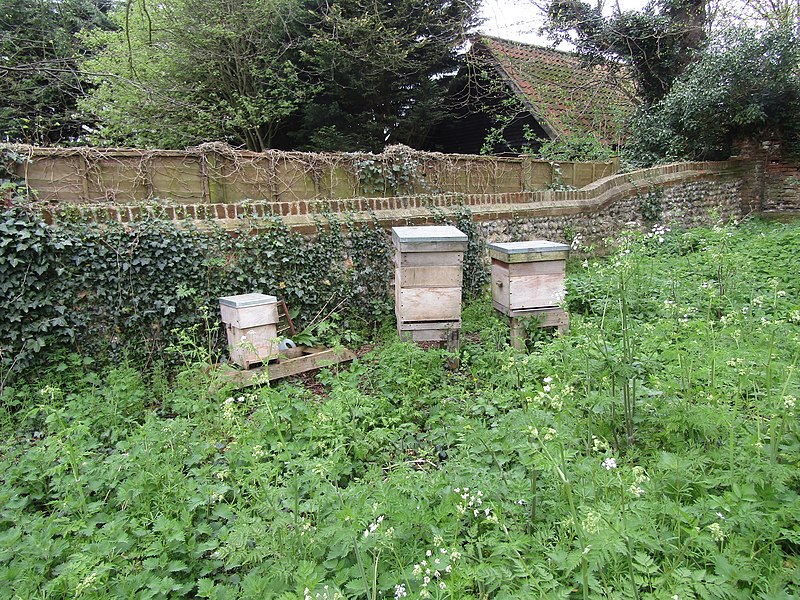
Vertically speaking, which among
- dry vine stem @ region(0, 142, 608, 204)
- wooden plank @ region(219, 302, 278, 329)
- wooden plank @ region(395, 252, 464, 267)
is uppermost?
dry vine stem @ region(0, 142, 608, 204)

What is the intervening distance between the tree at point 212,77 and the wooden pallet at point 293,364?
894cm

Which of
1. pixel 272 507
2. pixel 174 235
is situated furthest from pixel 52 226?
pixel 272 507

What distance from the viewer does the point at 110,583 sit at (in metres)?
2.38

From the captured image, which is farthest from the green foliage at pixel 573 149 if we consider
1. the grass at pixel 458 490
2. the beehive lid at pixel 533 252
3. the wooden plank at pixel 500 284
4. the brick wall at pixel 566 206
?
the grass at pixel 458 490

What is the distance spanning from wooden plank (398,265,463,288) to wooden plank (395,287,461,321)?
0.18 feet

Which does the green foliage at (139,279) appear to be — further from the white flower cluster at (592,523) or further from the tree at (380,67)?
the tree at (380,67)

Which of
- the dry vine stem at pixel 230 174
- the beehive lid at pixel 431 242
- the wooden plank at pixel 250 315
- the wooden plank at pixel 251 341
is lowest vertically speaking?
the wooden plank at pixel 251 341

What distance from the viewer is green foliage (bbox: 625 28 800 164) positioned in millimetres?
10508

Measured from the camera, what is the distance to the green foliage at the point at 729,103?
10508 mm

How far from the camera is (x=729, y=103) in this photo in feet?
36.3

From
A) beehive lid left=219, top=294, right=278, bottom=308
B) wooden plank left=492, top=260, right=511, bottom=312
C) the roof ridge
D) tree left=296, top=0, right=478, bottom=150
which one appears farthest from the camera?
the roof ridge

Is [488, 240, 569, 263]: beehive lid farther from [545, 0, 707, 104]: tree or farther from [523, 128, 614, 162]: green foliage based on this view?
[545, 0, 707, 104]: tree

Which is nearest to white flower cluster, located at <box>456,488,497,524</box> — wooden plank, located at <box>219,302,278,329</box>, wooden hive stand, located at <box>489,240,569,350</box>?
wooden hive stand, located at <box>489,240,569,350</box>

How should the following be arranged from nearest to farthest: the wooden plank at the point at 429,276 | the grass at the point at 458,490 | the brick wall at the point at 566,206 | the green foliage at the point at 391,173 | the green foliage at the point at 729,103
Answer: the grass at the point at 458,490 < the wooden plank at the point at 429,276 < the brick wall at the point at 566,206 < the green foliage at the point at 391,173 < the green foliage at the point at 729,103
